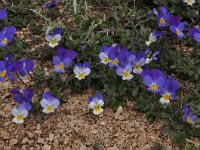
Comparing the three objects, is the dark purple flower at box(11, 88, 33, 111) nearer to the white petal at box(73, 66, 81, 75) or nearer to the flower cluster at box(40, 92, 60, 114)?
the flower cluster at box(40, 92, 60, 114)

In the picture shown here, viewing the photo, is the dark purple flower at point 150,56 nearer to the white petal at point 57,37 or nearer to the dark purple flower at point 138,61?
the dark purple flower at point 138,61

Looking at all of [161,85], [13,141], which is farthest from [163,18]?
[13,141]

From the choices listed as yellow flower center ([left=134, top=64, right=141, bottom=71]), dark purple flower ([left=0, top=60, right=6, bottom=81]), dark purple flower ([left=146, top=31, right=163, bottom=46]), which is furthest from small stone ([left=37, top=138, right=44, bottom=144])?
dark purple flower ([left=146, top=31, right=163, bottom=46])

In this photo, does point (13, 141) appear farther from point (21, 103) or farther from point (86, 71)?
point (86, 71)

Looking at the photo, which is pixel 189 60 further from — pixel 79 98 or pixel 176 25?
pixel 79 98

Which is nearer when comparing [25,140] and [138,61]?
[25,140]

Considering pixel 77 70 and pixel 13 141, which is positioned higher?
pixel 77 70
